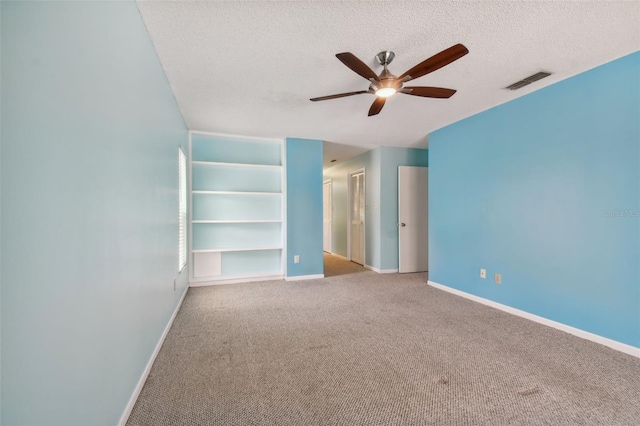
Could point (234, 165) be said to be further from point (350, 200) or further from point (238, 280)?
point (350, 200)

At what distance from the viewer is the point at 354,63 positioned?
1.98 meters

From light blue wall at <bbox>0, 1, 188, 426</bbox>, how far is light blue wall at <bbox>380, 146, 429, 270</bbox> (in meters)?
4.22

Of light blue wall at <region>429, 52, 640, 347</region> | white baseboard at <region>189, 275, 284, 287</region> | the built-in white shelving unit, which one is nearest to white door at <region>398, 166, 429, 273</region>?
light blue wall at <region>429, 52, 640, 347</region>

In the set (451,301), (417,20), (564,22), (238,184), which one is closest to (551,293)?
(451,301)

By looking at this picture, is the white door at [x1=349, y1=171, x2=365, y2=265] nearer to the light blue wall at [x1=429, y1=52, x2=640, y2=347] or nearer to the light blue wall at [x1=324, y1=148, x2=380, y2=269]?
the light blue wall at [x1=324, y1=148, x2=380, y2=269]

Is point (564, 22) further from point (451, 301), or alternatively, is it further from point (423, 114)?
point (451, 301)

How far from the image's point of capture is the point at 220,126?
4188mm

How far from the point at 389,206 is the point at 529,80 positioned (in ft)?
9.84

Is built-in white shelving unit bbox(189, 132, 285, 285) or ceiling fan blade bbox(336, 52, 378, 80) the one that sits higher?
ceiling fan blade bbox(336, 52, 378, 80)

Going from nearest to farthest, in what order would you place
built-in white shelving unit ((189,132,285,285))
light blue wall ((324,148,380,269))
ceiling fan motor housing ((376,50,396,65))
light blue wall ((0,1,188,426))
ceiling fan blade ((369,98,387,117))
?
light blue wall ((0,1,188,426)) < ceiling fan motor housing ((376,50,396,65)) < ceiling fan blade ((369,98,387,117)) < built-in white shelving unit ((189,132,285,285)) < light blue wall ((324,148,380,269))

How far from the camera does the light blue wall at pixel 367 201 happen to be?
18.0 ft

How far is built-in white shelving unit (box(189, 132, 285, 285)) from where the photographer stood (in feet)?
14.8

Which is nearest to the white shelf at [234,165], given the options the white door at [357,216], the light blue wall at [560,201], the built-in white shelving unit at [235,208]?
the built-in white shelving unit at [235,208]

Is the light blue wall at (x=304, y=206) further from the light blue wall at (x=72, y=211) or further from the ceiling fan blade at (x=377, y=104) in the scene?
the light blue wall at (x=72, y=211)
